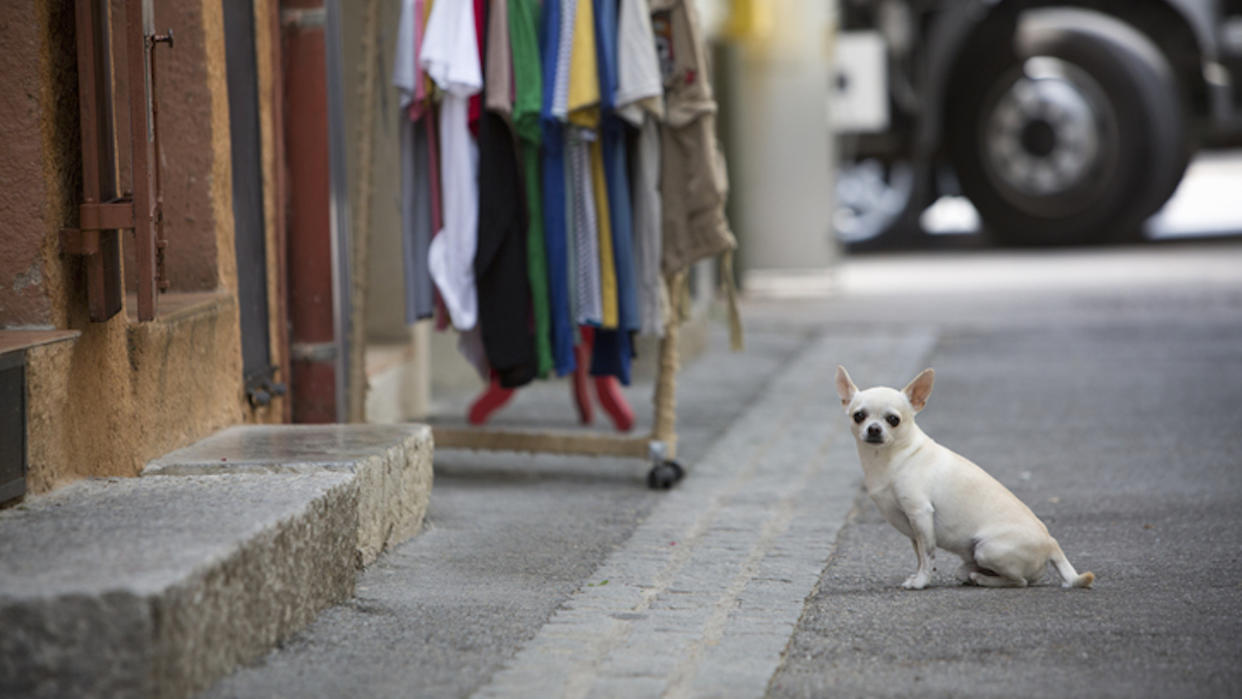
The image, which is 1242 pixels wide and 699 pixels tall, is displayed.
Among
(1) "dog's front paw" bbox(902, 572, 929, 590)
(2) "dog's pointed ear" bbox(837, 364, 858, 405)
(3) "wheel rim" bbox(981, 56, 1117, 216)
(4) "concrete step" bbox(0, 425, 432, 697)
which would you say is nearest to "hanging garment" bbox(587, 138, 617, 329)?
(4) "concrete step" bbox(0, 425, 432, 697)

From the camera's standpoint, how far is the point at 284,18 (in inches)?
196

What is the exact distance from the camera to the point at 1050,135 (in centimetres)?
1038

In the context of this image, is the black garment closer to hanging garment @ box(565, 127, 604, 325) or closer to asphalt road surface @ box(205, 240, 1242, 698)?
hanging garment @ box(565, 127, 604, 325)

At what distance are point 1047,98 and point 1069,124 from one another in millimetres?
227

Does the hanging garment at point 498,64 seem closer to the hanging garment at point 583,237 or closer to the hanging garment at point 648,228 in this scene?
the hanging garment at point 583,237

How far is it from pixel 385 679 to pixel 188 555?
0.44 metres

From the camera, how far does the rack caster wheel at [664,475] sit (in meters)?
4.93

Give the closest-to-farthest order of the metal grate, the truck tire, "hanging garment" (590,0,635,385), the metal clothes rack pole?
the metal grate < "hanging garment" (590,0,635,385) < the metal clothes rack pole < the truck tire

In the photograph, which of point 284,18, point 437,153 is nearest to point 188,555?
point 437,153

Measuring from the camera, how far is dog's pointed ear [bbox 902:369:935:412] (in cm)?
364

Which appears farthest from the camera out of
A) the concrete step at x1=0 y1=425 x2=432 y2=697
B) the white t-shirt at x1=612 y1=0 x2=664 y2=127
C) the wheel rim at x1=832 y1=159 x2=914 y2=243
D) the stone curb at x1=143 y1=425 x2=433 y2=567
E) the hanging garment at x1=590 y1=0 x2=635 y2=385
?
the wheel rim at x1=832 y1=159 x2=914 y2=243

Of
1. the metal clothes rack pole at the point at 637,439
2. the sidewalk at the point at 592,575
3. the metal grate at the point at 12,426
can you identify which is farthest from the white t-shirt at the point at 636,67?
the metal grate at the point at 12,426

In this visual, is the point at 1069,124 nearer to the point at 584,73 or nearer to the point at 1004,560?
the point at 584,73

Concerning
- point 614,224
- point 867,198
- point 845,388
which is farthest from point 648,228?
point 867,198
